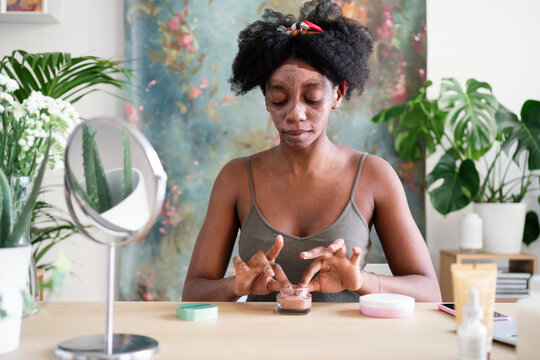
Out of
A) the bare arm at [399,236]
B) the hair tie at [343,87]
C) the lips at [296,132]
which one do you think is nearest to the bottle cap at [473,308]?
the bare arm at [399,236]

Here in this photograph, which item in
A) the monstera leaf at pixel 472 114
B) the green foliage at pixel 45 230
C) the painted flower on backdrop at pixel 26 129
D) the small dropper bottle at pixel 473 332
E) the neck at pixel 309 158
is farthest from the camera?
the monstera leaf at pixel 472 114

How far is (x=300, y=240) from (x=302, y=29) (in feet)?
1.79

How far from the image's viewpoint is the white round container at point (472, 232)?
250 cm

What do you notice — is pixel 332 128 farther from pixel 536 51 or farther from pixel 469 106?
pixel 536 51

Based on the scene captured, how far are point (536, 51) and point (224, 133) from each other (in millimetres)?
1686

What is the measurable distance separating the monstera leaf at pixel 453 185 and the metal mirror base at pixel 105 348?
1998mm

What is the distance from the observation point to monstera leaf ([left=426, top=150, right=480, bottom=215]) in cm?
251

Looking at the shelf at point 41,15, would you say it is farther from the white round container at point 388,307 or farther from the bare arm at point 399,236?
the white round container at point 388,307

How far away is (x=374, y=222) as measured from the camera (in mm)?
1545

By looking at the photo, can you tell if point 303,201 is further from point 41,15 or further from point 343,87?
point 41,15

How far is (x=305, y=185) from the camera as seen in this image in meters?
1.51

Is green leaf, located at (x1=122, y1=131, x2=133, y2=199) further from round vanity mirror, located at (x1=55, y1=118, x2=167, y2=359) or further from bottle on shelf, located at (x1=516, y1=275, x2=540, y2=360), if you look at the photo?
bottle on shelf, located at (x1=516, y1=275, x2=540, y2=360)

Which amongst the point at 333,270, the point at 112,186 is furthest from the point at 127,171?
the point at 333,270

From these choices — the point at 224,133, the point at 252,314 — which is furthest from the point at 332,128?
the point at 252,314
